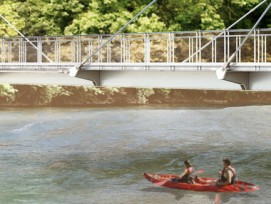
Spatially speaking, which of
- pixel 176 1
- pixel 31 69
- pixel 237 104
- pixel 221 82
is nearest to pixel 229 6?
pixel 176 1

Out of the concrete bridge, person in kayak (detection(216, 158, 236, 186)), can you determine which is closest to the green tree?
the concrete bridge

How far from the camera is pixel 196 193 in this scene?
3391 cm

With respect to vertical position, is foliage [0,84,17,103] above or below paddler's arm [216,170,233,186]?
above

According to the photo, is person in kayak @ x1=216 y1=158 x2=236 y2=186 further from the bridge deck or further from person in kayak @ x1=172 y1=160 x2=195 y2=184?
the bridge deck

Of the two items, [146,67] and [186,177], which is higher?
[146,67]

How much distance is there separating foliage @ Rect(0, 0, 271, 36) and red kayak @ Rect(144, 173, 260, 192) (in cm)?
2072

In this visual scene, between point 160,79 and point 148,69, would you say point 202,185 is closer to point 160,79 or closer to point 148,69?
point 160,79

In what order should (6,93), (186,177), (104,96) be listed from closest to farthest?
(186,177), (6,93), (104,96)

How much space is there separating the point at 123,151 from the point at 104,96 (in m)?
29.5

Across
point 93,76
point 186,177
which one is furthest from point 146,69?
point 186,177

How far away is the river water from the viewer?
3338cm

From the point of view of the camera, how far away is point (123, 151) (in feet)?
142

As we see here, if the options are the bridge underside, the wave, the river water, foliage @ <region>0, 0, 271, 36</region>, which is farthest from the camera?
foliage @ <region>0, 0, 271, 36</region>

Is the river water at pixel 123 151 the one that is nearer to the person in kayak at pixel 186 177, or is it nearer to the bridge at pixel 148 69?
the person in kayak at pixel 186 177
